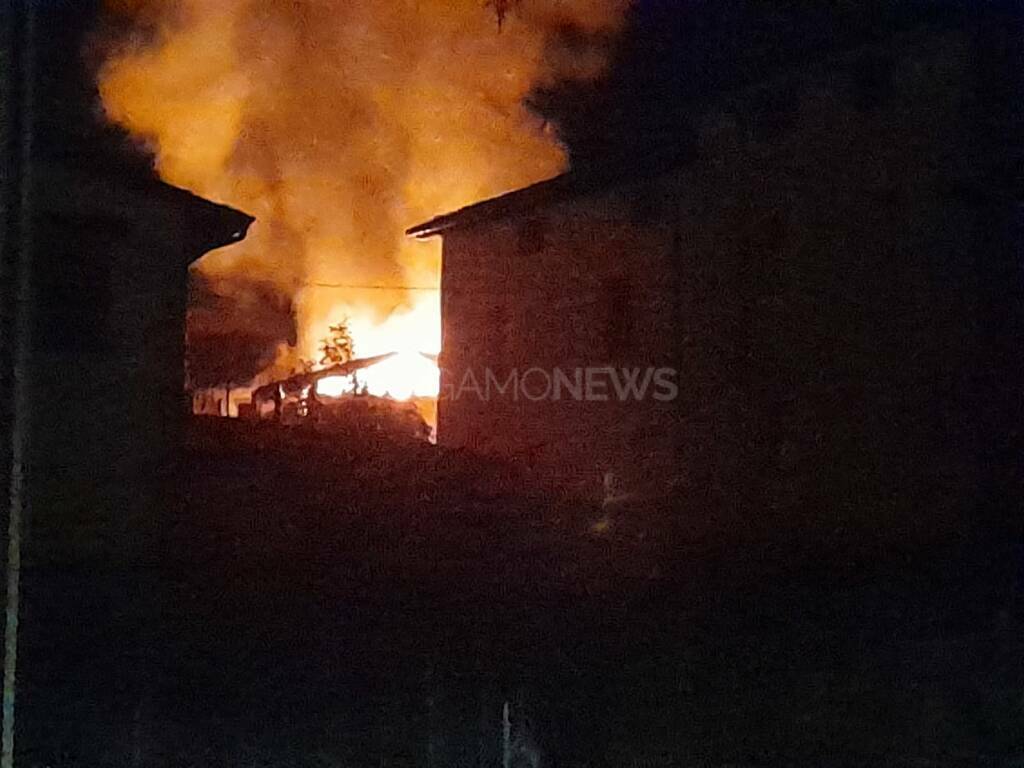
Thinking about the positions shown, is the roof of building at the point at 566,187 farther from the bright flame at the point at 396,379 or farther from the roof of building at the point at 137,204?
the roof of building at the point at 137,204

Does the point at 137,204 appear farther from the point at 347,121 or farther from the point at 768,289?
the point at 768,289

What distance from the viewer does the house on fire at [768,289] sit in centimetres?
210

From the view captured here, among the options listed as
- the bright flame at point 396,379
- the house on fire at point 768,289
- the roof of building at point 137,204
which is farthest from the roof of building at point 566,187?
the roof of building at point 137,204

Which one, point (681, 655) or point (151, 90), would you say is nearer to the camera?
point (151, 90)

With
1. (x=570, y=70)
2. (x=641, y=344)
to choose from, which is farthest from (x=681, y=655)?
(x=570, y=70)

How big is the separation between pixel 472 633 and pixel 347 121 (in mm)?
1090

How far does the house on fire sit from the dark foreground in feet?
0.51

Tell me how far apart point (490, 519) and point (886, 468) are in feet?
2.79

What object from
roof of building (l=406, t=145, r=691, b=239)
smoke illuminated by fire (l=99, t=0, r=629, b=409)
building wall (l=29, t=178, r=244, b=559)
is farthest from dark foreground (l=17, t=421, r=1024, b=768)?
roof of building (l=406, t=145, r=691, b=239)

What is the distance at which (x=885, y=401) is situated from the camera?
2141mm

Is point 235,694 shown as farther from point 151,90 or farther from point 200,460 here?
point 151,90

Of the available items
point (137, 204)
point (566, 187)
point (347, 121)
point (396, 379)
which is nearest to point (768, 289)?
point (566, 187)

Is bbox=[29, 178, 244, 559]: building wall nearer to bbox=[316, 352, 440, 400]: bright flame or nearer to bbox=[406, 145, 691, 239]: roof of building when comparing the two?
bbox=[316, 352, 440, 400]: bright flame

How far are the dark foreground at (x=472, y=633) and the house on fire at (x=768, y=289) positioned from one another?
6.1 inches
